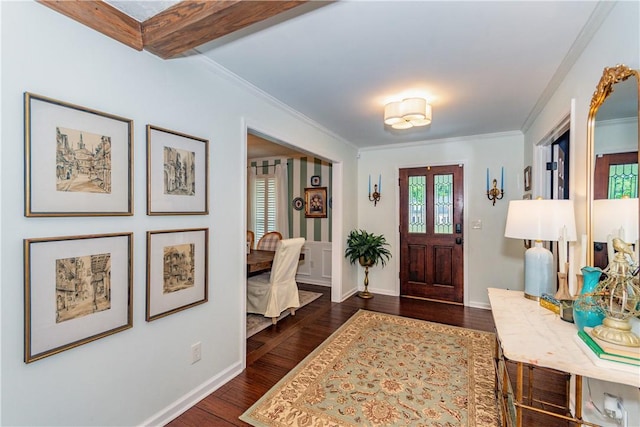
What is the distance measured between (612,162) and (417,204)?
3068 mm

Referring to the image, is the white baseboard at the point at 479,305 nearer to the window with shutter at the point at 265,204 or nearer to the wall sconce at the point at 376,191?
the wall sconce at the point at 376,191

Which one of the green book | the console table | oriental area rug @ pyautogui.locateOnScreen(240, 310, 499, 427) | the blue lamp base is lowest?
oriental area rug @ pyautogui.locateOnScreen(240, 310, 499, 427)

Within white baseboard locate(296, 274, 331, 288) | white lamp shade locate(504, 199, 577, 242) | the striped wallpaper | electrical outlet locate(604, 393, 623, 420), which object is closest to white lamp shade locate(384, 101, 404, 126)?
white lamp shade locate(504, 199, 577, 242)

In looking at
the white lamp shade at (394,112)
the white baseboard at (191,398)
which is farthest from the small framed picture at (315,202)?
the white baseboard at (191,398)

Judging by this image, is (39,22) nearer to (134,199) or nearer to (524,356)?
(134,199)

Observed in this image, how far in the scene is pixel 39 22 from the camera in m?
1.32

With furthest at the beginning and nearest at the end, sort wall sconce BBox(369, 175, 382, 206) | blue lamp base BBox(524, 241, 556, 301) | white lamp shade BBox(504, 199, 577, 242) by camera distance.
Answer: wall sconce BBox(369, 175, 382, 206), blue lamp base BBox(524, 241, 556, 301), white lamp shade BBox(504, 199, 577, 242)

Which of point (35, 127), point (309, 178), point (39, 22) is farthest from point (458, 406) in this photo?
point (309, 178)

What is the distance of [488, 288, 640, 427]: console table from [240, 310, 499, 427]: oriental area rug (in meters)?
0.43

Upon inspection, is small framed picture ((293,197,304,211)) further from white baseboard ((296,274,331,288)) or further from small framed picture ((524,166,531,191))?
small framed picture ((524,166,531,191))

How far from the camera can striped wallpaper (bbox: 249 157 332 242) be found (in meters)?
5.36

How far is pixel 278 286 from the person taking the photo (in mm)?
3523

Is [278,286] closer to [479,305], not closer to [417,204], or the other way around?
[417,204]

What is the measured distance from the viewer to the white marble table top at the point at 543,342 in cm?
110
